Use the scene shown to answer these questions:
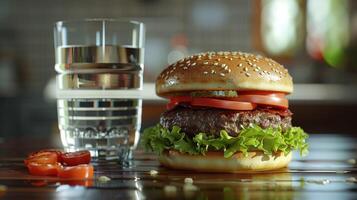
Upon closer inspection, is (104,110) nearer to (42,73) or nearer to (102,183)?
(102,183)

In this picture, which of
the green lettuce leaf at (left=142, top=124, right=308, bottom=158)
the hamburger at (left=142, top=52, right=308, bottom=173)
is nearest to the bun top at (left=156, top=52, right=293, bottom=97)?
the hamburger at (left=142, top=52, right=308, bottom=173)

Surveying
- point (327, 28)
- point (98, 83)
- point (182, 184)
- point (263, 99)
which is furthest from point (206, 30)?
point (182, 184)

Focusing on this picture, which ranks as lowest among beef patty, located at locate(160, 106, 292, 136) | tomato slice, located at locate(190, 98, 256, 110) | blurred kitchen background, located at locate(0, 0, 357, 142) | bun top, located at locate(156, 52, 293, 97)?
blurred kitchen background, located at locate(0, 0, 357, 142)

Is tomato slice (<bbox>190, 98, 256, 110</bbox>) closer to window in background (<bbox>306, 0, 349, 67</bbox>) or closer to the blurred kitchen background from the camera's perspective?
the blurred kitchen background

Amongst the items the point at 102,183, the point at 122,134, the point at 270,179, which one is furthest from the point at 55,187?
the point at 122,134

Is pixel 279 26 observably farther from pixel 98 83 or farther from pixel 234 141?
pixel 234 141

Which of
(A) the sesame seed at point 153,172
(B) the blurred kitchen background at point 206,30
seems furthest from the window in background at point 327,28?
(A) the sesame seed at point 153,172

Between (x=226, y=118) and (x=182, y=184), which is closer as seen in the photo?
(x=182, y=184)
